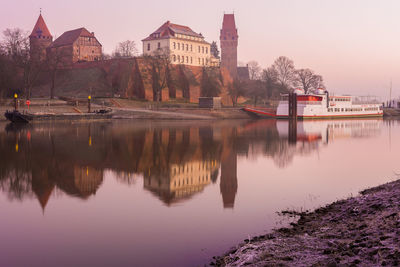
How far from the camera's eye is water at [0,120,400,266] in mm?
7051

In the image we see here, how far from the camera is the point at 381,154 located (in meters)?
19.9

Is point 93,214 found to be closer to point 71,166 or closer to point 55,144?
point 71,166

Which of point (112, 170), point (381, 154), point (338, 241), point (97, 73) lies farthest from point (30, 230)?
point (97, 73)

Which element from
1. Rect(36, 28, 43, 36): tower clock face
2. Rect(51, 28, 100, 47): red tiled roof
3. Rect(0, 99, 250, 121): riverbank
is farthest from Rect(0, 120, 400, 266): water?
Rect(36, 28, 43, 36): tower clock face

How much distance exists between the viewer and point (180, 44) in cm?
8612

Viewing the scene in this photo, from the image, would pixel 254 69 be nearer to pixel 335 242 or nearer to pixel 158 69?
pixel 158 69

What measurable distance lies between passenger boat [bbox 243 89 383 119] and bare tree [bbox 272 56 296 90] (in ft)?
58.1

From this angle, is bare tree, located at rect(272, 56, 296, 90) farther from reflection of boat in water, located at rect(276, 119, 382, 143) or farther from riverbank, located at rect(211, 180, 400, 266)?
riverbank, located at rect(211, 180, 400, 266)

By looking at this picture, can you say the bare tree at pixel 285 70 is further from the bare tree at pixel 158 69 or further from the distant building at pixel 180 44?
the bare tree at pixel 158 69

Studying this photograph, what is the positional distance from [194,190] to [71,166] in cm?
633

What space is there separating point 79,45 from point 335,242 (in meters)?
91.3

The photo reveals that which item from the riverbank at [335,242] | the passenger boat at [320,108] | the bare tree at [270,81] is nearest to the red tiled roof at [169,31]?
the bare tree at [270,81]

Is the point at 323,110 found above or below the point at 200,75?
below

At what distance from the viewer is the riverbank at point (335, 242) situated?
552cm
